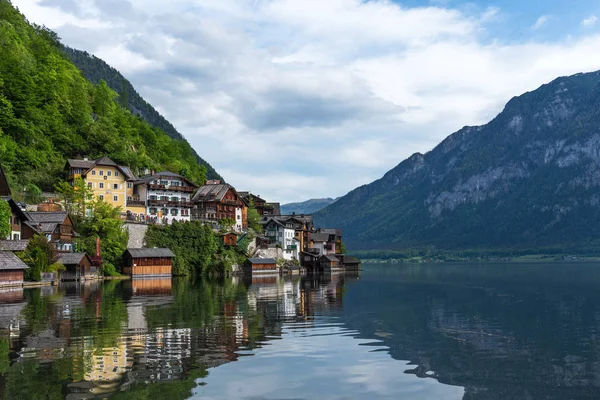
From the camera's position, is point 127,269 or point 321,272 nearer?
point 127,269

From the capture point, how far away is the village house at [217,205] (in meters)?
129

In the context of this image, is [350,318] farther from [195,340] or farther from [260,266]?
[260,266]

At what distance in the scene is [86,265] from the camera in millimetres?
86000

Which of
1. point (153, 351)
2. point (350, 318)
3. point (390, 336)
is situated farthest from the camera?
point (350, 318)

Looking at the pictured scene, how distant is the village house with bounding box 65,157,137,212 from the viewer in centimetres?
10588

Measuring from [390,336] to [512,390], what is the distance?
39.9ft

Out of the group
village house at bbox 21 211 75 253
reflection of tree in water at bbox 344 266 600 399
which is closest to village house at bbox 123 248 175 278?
village house at bbox 21 211 75 253

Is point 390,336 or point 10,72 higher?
point 10,72

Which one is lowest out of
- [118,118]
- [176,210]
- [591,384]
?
[591,384]

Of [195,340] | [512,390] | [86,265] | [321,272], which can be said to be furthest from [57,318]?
[321,272]

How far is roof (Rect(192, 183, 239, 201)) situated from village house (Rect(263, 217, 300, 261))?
17706mm

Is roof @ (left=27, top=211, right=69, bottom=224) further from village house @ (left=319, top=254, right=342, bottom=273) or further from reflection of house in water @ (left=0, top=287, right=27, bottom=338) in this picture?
village house @ (left=319, top=254, right=342, bottom=273)

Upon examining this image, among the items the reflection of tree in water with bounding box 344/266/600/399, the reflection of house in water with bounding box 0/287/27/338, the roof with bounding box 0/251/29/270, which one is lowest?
the reflection of tree in water with bounding box 344/266/600/399

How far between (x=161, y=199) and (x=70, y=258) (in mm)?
34322
